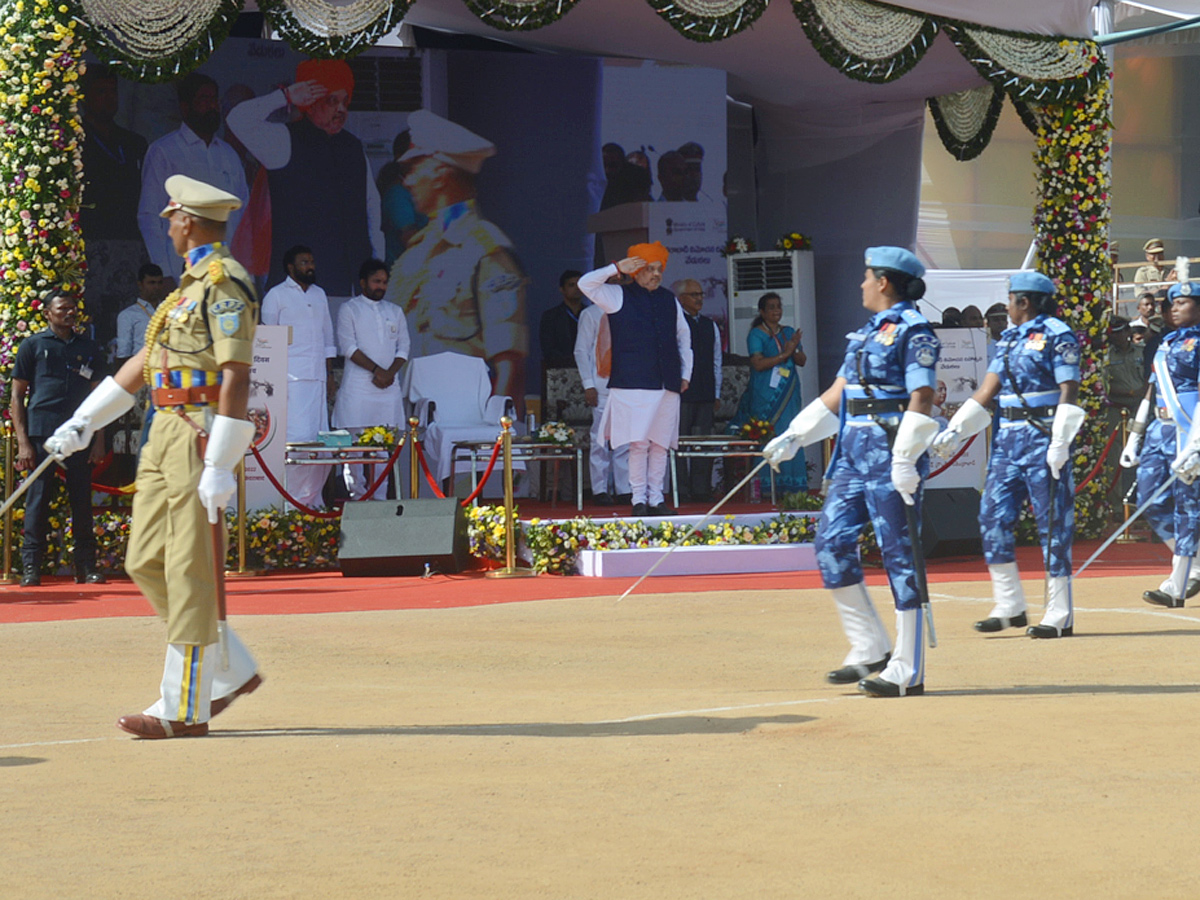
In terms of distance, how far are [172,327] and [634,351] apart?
23.2ft

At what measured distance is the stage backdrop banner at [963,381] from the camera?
14352mm

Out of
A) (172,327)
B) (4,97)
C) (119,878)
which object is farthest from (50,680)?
(4,97)

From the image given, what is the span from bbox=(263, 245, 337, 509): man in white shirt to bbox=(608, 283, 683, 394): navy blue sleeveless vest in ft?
9.07

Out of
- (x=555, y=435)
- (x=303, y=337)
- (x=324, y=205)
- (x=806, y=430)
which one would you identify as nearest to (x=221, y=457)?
(x=806, y=430)

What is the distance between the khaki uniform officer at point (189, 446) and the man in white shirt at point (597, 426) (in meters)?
7.71

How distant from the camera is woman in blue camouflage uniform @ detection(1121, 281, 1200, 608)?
10.4 meters

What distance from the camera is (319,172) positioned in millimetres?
16328

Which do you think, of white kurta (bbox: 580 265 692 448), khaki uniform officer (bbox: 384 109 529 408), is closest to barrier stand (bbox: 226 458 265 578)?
white kurta (bbox: 580 265 692 448)

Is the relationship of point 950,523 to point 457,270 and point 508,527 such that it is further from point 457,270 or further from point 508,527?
point 457,270

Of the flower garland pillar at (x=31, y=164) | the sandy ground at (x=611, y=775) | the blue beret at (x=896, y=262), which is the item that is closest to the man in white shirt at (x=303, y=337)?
the flower garland pillar at (x=31, y=164)

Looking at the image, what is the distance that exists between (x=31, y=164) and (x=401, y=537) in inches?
147

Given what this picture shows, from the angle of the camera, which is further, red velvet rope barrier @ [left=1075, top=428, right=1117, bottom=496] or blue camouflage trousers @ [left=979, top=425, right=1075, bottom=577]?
red velvet rope barrier @ [left=1075, top=428, right=1117, bottom=496]

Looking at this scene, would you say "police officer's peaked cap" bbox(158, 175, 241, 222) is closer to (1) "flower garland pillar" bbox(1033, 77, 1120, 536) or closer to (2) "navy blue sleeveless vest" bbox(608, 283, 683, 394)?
(2) "navy blue sleeveless vest" bbox(608, 283, 683, 394)

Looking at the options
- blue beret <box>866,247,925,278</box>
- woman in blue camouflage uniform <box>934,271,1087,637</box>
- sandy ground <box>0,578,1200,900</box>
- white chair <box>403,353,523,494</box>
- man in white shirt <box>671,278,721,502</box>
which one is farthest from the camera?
man in white shirt <box>671,278,721,502</box>
